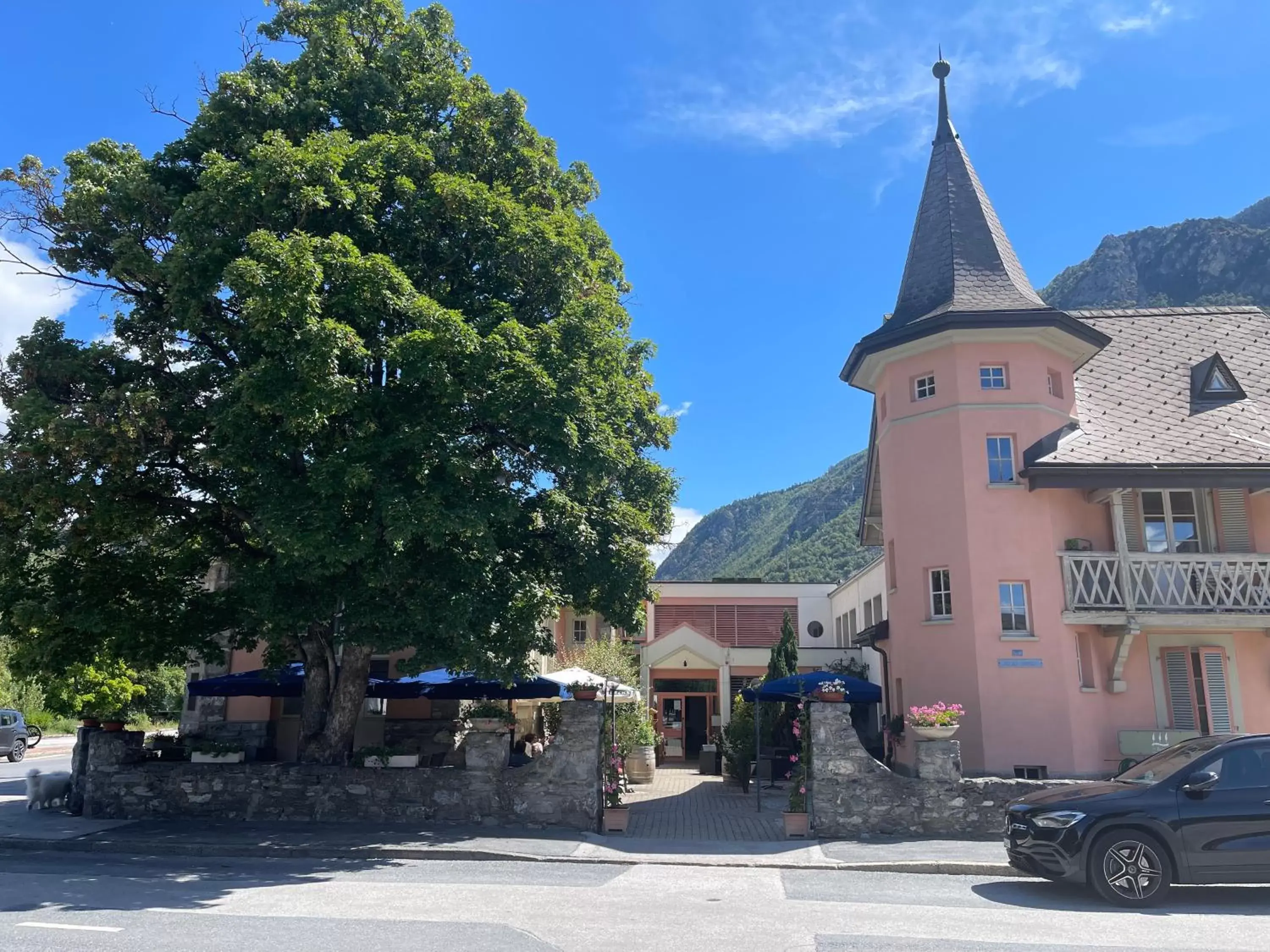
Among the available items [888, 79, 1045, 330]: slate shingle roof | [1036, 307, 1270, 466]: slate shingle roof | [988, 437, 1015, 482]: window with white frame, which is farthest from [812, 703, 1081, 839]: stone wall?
[888, 79, 1045, 330]: slate shingle roof

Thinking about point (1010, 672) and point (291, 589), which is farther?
point (1010, 672)

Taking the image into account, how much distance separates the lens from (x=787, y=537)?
331ft

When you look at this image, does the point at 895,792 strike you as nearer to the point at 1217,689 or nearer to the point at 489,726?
the point at 489,726

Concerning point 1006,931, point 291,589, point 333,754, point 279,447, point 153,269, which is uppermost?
point 153,269

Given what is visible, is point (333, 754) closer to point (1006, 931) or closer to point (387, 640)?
point (387, 640)

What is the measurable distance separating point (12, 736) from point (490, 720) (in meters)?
24.1

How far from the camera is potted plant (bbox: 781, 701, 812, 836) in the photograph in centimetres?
1376

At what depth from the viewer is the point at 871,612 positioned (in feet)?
91.5

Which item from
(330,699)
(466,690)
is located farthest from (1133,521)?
(330,699)

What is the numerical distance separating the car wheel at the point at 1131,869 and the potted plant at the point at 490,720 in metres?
8.55

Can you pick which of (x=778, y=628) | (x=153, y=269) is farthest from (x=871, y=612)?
(x=153, y=269)

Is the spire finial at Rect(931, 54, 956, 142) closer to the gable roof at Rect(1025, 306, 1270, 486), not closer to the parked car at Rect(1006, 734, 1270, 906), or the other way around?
the gable roof at Rect(1025, 306, 1270, 486)

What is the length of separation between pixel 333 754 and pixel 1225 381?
63.4 ft

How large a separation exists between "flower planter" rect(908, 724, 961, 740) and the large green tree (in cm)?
488
